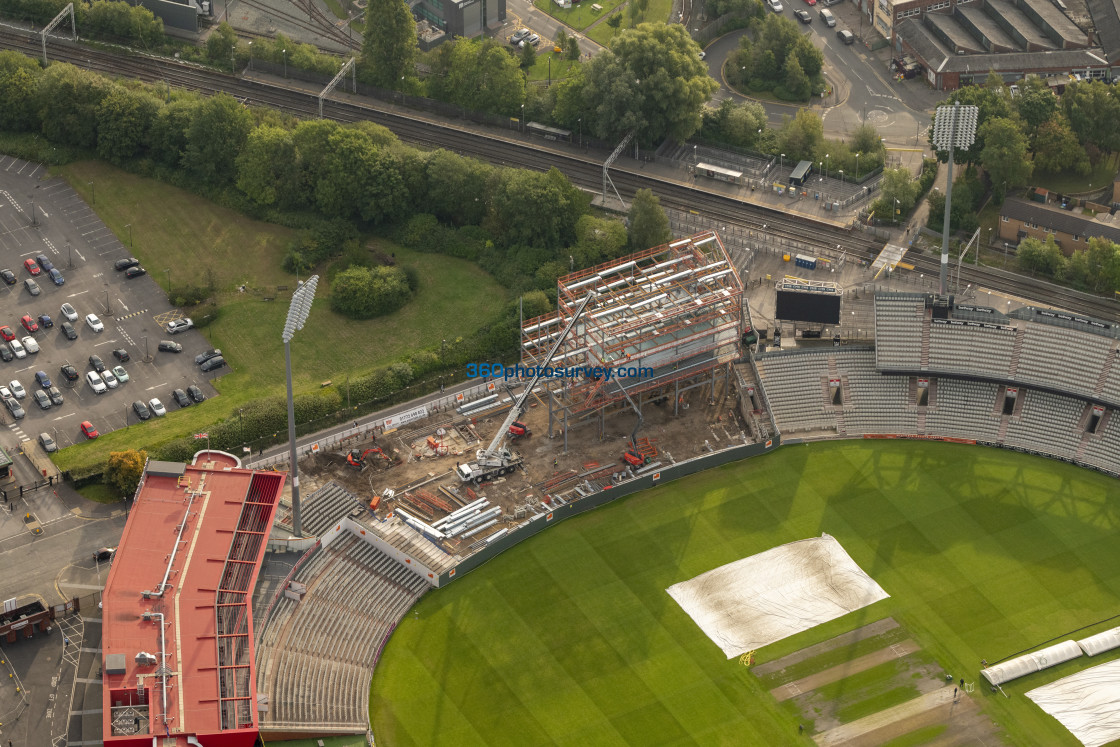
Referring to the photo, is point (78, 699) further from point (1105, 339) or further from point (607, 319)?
point (1105, 339)

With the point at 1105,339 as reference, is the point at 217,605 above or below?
below

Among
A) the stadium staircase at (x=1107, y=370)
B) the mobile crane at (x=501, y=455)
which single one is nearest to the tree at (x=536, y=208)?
the mobile crane at (x=501, y=455)

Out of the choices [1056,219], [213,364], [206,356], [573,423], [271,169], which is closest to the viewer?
[573,423]

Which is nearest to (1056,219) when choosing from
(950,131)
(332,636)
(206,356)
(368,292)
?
(950,131)

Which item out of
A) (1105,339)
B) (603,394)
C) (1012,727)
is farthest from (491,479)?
(1105,339)

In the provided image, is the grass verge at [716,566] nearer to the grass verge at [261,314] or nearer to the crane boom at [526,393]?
the crane boom at [526,393]

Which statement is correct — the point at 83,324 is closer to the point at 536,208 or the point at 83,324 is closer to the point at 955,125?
the point at 536,208

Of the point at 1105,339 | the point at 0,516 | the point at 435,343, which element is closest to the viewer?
the point at 0,516
